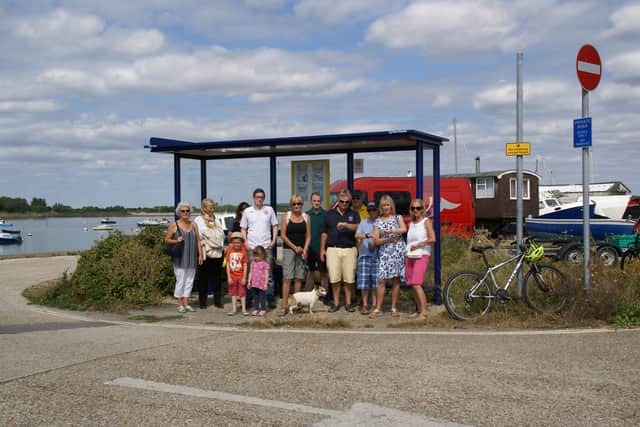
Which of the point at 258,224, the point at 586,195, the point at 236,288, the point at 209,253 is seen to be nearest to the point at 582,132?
the point at 586,195

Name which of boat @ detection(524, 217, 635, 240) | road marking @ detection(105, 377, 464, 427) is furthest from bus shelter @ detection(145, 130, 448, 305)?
boat @ detection(524, 217, 635, 240)

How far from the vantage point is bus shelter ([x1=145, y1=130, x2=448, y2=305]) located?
10.8 meters

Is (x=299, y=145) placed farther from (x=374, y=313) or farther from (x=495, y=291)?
(x=495, y=291)

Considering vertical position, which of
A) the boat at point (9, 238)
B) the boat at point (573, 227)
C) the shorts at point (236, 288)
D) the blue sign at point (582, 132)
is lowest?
the boat at point (9, 238)

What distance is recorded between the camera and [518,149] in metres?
9.55

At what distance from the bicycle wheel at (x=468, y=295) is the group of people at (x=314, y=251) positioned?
0.46 m

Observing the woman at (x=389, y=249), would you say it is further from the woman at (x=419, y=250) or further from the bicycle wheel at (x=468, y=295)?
the bicycle wheel at (x=468, y=295)

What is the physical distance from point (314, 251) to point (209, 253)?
5.44 feet

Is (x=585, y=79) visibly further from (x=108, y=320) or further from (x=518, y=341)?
(x=108, y=320)

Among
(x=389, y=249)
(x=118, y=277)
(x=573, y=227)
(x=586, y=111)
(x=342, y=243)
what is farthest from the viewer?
(x=573, y=227)

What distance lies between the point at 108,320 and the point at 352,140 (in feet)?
15.2

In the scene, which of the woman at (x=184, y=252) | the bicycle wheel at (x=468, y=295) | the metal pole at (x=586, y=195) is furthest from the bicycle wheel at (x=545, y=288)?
the woman at (x=184, y=252)

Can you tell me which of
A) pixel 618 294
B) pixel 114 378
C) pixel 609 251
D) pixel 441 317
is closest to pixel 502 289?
pixel 441 317

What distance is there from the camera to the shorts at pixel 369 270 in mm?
10164
